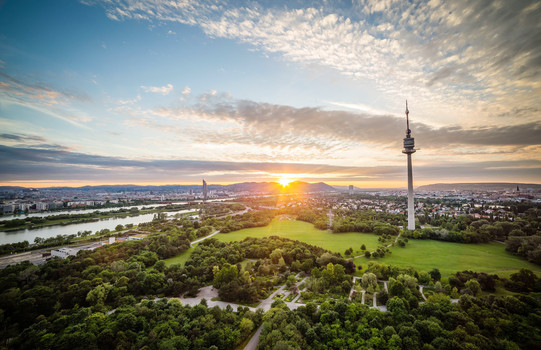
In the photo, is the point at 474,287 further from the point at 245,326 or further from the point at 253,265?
the point at 253,265

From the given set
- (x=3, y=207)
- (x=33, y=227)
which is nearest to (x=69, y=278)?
Result: (x=33, y=227)

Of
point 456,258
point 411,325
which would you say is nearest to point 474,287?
point 411,325

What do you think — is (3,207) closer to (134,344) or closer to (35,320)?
(35,320)

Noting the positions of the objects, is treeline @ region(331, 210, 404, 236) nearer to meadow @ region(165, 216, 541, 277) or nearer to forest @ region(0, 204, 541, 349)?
meadow @ region(165, 216, 541, 277)

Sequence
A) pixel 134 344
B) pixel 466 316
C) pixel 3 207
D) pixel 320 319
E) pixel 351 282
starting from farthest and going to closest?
1. pixel 3 207
2. pixel 351 282
3. pixel 320 319
4. pixel 466 316
5. pixel 134 344

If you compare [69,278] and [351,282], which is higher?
[69,278]

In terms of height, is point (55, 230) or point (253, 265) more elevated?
point (253, 265)
